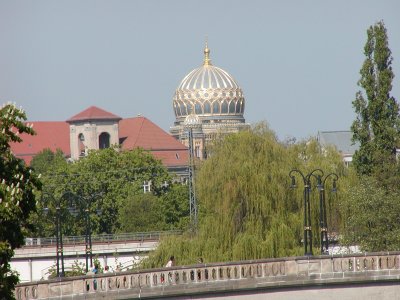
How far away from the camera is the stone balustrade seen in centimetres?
5884

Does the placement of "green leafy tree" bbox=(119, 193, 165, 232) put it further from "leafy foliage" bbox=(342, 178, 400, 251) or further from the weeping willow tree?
"leafy foliage" bbox=(342, 178, 400, 251)

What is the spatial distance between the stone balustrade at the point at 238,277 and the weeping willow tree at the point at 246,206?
1474cm

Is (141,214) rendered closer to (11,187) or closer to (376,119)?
Result: (376,119)

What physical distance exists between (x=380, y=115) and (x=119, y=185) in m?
50.5

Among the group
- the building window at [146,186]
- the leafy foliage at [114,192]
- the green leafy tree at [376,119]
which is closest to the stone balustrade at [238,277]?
the green leafy tree at [376,119]

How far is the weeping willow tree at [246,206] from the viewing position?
78.4 meters

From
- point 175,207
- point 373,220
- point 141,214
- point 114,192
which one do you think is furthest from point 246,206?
point 114,192

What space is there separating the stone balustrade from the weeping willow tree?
1474 cm

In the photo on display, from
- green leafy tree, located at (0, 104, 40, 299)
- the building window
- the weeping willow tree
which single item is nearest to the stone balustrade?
green leafy tree, located at (0, 104, 40, 299)

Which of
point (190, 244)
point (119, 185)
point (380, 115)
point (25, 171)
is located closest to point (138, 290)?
point (25, 171)

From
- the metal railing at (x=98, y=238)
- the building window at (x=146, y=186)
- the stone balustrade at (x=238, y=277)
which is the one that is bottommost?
the stone balustrade at (x=238, y=277)

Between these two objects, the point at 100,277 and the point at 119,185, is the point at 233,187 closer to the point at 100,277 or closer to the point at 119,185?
the point at 100,277

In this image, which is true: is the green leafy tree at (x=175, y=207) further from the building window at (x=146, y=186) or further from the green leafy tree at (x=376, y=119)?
the green leafy tree at (x=376, y=119)

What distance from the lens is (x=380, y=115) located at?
90000 mm
